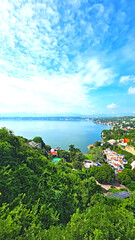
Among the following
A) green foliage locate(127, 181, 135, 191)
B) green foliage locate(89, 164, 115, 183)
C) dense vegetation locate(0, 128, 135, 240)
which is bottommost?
green foliage locate(127, 181, 135, 191)

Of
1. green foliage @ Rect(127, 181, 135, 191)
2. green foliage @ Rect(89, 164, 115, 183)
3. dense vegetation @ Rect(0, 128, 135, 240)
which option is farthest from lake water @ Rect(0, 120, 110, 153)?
dense vegetation @ Rect(0, 128, 135, 240)

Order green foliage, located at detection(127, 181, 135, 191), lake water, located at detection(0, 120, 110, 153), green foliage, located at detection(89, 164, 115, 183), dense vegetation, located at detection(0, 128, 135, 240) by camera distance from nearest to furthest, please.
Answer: dense vegetation, located at detection(0, 128, 135, 240), green foliage, located at detection(127, 181, 135, 191), green foliage, located at detection(89, 164, 115, 183), lake water, located at detection(0, 120, 110, 153)

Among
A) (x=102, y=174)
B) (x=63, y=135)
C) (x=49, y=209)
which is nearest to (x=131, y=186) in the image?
(x=102, y=174)

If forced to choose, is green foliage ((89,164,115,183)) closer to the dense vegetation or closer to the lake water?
the dense vegetation

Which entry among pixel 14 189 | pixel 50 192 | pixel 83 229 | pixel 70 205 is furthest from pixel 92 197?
pixel 14 189

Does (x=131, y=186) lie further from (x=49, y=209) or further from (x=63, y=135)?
(x=63, y=135)

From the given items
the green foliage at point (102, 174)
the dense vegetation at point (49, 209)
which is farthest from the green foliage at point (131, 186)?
the dense vegetation at point (49, 209)

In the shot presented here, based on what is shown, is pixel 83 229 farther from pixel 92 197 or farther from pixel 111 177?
pixel 111 177

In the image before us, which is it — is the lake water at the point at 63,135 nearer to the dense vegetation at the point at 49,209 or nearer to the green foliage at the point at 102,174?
the green foliage at the point at 102,174

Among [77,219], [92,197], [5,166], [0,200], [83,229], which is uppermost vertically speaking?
[5,166]
